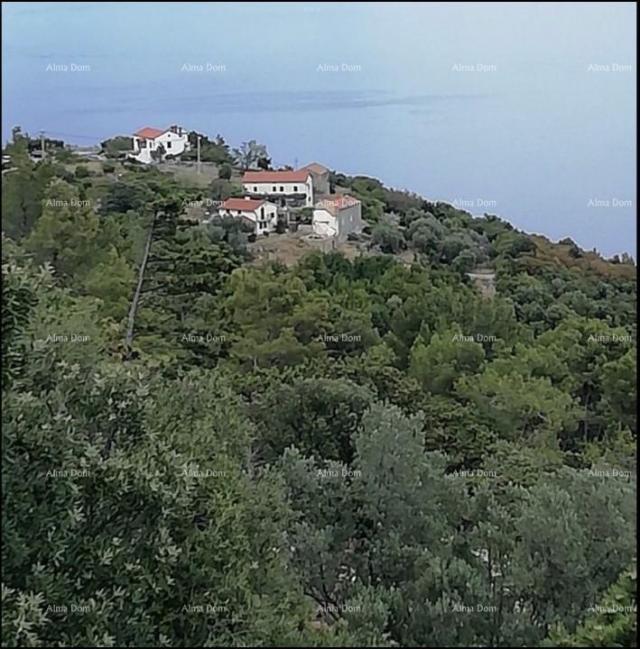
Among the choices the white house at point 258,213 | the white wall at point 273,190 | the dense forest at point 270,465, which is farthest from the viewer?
the white wall at point 273,190

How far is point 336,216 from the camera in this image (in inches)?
522

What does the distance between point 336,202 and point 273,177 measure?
957 mm

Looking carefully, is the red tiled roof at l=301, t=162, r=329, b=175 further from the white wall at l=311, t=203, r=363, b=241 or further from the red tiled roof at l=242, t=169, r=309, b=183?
the white wall at l=311, t=203, r=363, b=241

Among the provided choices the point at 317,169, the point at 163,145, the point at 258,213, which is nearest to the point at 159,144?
the point at 163,145

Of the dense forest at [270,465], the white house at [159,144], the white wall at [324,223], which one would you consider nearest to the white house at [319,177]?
the white wall at [324,223]

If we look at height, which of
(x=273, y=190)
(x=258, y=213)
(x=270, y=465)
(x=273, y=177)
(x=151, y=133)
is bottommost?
(x=270, y=465)

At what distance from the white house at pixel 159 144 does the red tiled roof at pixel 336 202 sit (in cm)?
267

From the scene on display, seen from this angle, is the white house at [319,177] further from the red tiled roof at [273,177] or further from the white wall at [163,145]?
the white wall at [163,145]

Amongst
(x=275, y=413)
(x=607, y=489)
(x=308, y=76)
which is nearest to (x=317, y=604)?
(x=607, y=489)

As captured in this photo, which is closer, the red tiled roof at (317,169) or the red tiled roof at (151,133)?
the red tiled roof at (151,133)

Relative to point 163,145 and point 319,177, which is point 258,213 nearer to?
point 319,177

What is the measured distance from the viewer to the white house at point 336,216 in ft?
42.7

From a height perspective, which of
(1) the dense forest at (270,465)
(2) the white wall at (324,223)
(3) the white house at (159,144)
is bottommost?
(1) the dense forest at (270,465)

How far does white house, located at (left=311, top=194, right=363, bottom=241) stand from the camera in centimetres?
1302
